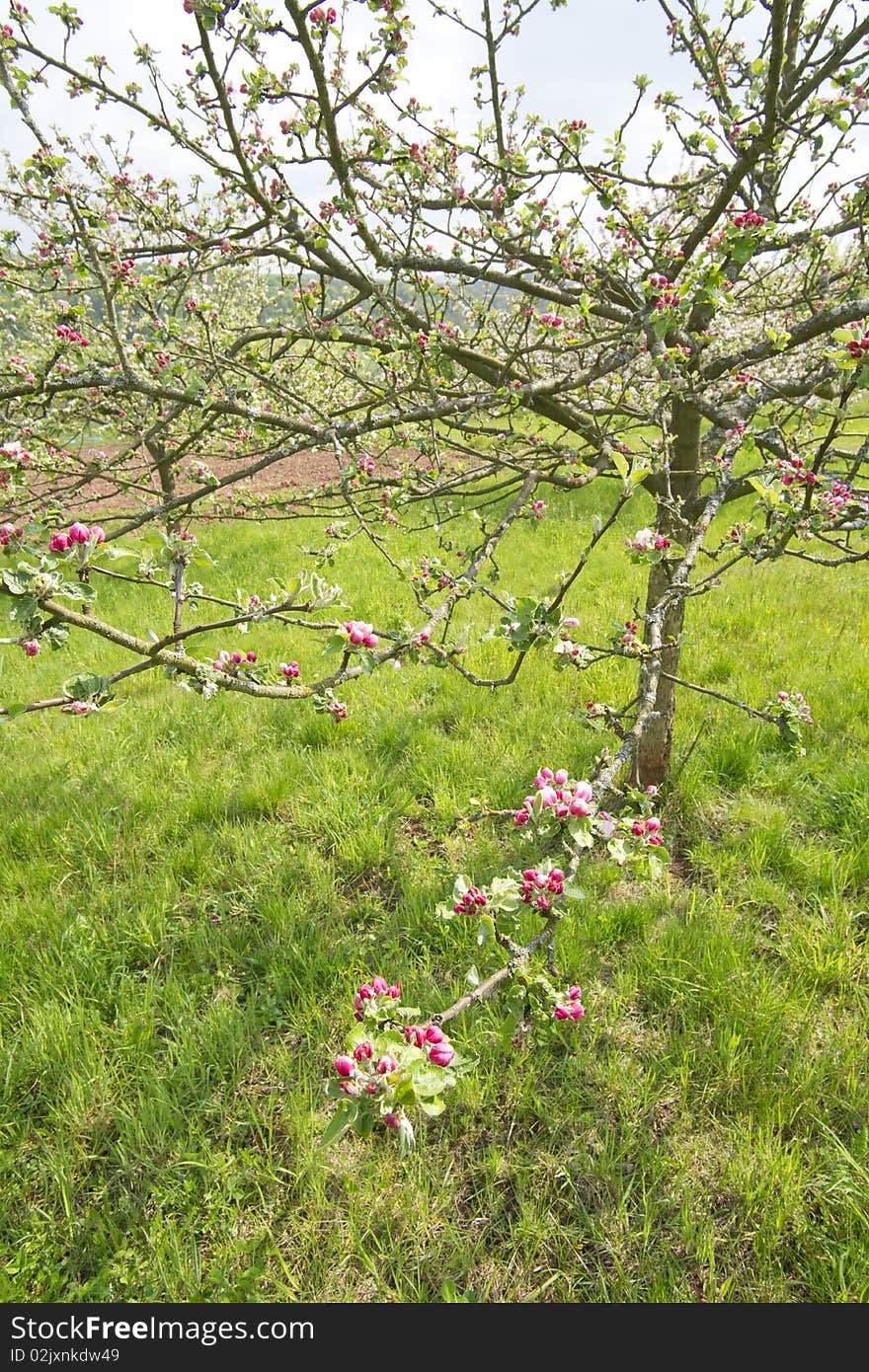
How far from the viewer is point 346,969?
2725 mm

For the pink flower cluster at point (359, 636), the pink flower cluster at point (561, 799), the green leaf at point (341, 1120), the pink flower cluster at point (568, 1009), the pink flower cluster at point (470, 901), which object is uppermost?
the pink flower cluster at point (359, 636)

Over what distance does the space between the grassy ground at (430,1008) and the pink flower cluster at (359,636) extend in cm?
157

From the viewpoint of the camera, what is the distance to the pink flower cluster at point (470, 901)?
1.44 m

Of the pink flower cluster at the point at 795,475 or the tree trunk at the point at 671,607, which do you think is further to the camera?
the tree trunk at the point at 671,607

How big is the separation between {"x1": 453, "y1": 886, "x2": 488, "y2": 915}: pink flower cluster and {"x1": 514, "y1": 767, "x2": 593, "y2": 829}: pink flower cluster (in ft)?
0.57

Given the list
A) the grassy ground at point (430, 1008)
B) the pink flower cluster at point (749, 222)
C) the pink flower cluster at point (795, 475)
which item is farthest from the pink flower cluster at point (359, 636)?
the pink flower cluster at point (749, 222)

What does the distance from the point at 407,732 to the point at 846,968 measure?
2614 millimetres

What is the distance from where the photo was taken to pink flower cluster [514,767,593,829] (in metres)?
1.35

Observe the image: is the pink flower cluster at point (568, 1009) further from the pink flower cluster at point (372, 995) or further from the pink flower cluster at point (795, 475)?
the pink flower cluster at point (795, 475)

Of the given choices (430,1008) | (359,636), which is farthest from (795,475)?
(430,1008)

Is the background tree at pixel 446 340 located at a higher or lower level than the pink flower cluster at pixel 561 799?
higher

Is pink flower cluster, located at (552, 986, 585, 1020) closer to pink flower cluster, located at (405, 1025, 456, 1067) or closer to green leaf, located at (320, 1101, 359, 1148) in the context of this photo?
pink flower cluster, located at (405, 1025, 456, 1067)

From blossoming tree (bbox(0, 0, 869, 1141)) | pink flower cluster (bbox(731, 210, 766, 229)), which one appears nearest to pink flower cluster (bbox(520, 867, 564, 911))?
blossoming tree (bbox(0, 0, 869, 1141))

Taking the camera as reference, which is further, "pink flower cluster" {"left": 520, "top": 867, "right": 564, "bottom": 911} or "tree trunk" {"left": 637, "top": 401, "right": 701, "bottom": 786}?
"tree trunk" {"left": 637, "top": 401, "right": 701, "bottom": 786}
